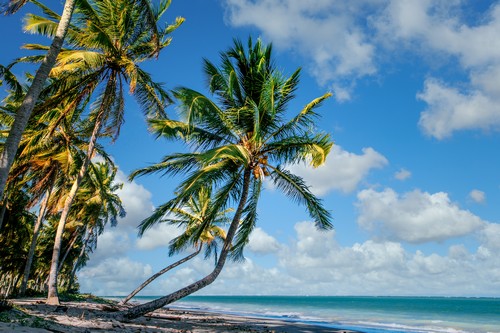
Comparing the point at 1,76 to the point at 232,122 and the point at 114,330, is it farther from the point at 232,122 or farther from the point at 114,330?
the point at 114,330

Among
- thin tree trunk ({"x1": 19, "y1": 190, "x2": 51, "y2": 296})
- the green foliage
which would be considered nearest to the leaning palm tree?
the green foliage

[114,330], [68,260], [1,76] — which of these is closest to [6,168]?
[114,330]

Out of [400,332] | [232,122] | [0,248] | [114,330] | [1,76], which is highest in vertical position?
[1,76]

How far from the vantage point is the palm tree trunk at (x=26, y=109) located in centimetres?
655

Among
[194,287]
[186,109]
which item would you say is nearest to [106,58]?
[186,109]

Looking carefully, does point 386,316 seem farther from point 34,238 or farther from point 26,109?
point 26,109

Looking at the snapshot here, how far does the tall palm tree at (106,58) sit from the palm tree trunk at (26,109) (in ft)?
7.17

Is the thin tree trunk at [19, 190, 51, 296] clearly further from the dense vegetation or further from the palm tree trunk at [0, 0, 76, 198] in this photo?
the palm tree trunk at [0, 0, 76, 198]

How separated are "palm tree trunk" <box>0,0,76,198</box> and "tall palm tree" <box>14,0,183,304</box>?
218cm

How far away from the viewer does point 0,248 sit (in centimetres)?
2369

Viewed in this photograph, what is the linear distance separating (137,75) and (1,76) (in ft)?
13.2

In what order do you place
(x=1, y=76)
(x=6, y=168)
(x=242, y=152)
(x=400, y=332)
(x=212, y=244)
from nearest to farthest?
1. (x=6, y=168)
2. (x=242, y=152)
3. (x=1, y=76)
4. (x=400, y=332)
5. (x=212, y=244)

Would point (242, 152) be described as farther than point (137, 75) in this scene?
No

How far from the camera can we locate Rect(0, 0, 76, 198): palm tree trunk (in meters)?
6.55
